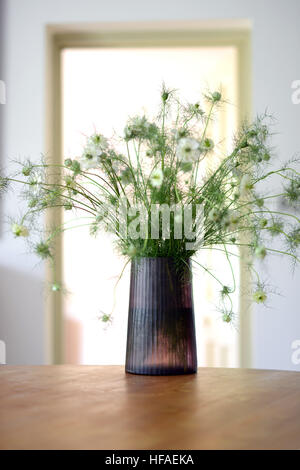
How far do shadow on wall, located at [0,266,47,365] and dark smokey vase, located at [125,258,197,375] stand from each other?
1.66 metres

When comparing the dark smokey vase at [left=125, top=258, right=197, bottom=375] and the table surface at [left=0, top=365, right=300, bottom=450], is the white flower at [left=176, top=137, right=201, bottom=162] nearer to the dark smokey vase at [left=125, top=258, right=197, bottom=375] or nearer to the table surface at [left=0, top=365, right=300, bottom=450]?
the dark smokey vase at [left=125, top=258, right=197, bottom=375]

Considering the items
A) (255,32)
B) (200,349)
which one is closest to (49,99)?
(255,32)

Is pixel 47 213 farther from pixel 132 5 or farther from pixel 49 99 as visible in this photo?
pixel 132 5

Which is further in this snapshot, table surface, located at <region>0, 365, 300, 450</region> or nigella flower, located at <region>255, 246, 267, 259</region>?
nigella flower, located at <region>255, 246, 267, 259</region>

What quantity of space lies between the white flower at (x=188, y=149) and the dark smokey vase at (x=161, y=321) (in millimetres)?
214

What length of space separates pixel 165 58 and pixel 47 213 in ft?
3.23

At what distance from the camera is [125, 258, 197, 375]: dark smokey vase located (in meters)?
1.08

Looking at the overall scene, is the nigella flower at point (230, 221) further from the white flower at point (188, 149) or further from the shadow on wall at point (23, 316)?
the shadow on wall at point (23, 316)

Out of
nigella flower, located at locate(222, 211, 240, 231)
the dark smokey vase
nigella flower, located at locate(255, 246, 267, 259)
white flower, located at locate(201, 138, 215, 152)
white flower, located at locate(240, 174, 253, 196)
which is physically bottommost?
the dark smokey vase

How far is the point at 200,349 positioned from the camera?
2965 mm

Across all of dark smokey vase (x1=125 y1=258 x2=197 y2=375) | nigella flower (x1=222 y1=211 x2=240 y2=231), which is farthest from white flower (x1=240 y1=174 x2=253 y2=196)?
dark smokey vase (x1=125 y1=258 x2=197 y2=375)
